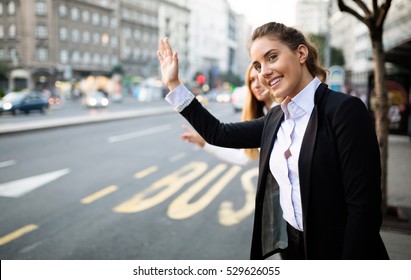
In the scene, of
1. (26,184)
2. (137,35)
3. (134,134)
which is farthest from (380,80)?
(137,35)

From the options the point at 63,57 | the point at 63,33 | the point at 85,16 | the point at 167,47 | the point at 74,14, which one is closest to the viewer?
the point at 167,47

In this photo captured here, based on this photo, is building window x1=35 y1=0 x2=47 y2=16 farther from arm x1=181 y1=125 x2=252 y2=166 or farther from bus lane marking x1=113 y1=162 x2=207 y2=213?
arm x1=181 y1=125 x2=252 y2=166

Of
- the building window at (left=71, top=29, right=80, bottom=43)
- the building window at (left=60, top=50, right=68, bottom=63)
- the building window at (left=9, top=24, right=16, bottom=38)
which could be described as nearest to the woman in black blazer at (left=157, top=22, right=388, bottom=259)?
the building window at (left=9, top=24, right=16, bottom=38)

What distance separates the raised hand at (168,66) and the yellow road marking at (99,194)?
4376mm

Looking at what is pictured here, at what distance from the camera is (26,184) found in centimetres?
667

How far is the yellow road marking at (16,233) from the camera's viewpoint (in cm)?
416

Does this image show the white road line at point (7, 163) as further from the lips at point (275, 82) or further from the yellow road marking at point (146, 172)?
the lips at point (275, 82)

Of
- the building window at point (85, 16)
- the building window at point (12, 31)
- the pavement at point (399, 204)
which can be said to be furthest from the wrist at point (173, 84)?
the building window at point (85, 16)

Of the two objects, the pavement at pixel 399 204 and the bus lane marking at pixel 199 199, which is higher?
the pavement at pixel 399 204

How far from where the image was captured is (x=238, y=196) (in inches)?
246

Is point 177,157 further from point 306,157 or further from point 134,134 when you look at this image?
point 306,157

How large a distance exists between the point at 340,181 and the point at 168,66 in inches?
38.1

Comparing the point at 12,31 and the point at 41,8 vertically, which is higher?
the point at 41,8
